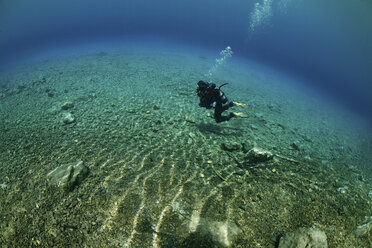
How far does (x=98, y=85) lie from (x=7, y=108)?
19.2 feet

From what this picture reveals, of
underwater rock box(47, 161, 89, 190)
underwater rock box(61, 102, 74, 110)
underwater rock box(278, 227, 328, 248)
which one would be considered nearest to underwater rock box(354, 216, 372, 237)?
underwater rock box(278, 227, 328, 248)

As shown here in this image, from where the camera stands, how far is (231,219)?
118 inches

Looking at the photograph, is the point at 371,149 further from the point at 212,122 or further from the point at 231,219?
the point at 231,219

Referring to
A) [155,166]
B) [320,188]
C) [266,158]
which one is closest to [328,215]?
[320,188]

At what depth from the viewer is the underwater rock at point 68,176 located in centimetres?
347

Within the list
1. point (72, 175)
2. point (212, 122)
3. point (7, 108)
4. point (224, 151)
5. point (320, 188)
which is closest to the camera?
point (72, 175)

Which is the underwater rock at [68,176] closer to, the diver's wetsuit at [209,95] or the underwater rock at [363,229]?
the diver's wetsuit at [209,95]

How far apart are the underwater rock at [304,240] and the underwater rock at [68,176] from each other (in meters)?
4.23

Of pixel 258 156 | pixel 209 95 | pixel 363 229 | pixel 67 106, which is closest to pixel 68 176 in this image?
pixel 258 156

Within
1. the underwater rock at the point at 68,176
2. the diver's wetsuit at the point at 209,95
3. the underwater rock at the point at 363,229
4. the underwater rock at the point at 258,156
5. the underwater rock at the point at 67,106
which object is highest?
the diver's wetsuit at the point at 209,95

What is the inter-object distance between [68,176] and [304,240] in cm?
480

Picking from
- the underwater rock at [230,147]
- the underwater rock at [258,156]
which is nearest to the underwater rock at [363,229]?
the underwater rock at [258,156]

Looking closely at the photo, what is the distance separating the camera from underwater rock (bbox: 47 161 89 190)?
3469mm

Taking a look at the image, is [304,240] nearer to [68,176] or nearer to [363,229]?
[363,229]
